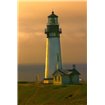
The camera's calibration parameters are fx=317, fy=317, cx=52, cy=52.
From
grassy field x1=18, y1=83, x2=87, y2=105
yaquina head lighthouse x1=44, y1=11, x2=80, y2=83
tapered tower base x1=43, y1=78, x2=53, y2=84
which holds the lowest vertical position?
grassy field x1=18, y1=83, x2=87, y2=105

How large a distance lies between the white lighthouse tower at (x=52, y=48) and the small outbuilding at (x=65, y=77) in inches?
1.8

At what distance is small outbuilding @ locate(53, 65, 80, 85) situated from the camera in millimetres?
2639

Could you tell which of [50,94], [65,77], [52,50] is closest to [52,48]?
[52,50]

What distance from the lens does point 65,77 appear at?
2.66m

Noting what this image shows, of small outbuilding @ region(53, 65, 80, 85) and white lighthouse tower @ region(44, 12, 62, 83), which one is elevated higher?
white lighthouse tower @ region(44, 12, 62, 83)

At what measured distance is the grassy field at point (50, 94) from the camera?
261 centimetres

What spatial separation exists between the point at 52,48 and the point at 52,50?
0.05 feet

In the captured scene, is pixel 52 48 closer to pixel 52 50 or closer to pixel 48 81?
pixel 52 50
